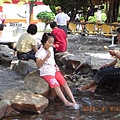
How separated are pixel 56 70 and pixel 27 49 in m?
2.32

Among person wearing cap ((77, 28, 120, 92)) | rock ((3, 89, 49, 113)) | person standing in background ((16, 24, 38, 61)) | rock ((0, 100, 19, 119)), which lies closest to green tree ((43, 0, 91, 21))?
person standing in background ((16, 24, 38, 61))

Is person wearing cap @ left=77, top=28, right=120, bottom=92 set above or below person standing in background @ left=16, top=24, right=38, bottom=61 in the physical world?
below

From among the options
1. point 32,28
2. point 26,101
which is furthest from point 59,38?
point 26,101

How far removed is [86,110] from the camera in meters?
5.41

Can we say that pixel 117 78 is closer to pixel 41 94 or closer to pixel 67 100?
pixel 67 100

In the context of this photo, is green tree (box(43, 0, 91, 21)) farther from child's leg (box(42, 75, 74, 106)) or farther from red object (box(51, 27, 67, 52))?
child's leg (box(42, 75, 74, 106))

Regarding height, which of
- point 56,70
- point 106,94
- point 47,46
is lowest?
point 106,94

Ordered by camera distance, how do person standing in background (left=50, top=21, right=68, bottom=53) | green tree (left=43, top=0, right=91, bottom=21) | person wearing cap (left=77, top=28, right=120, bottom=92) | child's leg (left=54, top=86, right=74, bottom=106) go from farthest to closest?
1. green tree (left=43, top=0, right=91, bottom=21)
2. person standing in background (left=50, top=21, right=68, bottom=53)
3. person wearing cap (left=77, top=28, right=120, bottom=92)
4. child's leg (left=54, top=86, right=74, bottom=106)

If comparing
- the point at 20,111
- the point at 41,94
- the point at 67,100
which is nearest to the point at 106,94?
the point at 67,100

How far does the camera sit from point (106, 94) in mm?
6469

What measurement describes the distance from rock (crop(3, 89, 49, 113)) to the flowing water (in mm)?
83

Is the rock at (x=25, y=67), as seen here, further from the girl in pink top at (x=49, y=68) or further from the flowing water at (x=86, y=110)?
the girl in pink top at (x=49, y=68)

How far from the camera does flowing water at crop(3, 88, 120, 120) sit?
501cm

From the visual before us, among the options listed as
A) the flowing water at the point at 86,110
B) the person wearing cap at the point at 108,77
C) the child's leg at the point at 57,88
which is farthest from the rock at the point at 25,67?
the child's leg at the point at 57,88
